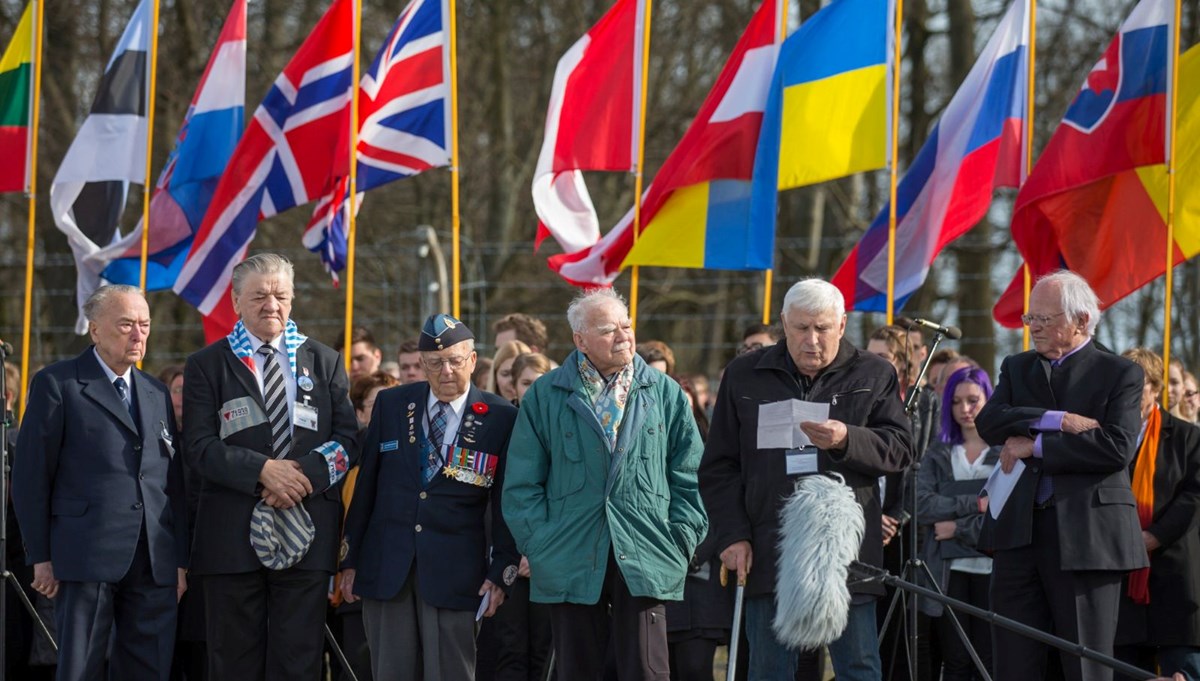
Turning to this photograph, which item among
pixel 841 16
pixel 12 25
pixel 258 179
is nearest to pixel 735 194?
pixel 841 16

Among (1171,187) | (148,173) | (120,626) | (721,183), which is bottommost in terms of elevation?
(120,626)

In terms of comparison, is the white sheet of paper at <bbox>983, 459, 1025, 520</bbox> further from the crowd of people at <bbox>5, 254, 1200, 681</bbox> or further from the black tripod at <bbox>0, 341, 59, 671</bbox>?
the black tripod at <bbox>0, 341, 59, 671</bbox>

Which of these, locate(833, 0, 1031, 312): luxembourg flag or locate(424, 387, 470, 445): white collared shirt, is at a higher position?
locate(833, 0, 1031, 312): luxembourg flag

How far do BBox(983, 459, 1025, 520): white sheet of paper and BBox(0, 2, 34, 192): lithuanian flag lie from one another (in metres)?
6.81

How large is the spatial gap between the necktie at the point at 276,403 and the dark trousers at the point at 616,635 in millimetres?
1401

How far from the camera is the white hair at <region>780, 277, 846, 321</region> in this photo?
20.5 feet

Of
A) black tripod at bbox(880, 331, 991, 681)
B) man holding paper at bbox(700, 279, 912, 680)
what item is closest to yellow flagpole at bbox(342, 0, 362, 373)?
black tripod at bbox(880, 331, 991, 681)

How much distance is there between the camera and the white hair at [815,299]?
624 centimetres

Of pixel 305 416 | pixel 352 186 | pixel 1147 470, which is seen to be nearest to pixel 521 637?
pixel 305 416

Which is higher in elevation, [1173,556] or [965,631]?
[1173,556]

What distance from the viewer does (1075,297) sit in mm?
6559

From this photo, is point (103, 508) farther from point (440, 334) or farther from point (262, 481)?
point (440, 334)

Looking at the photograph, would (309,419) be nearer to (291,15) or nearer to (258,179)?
(258,179)

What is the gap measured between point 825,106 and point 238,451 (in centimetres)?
445
